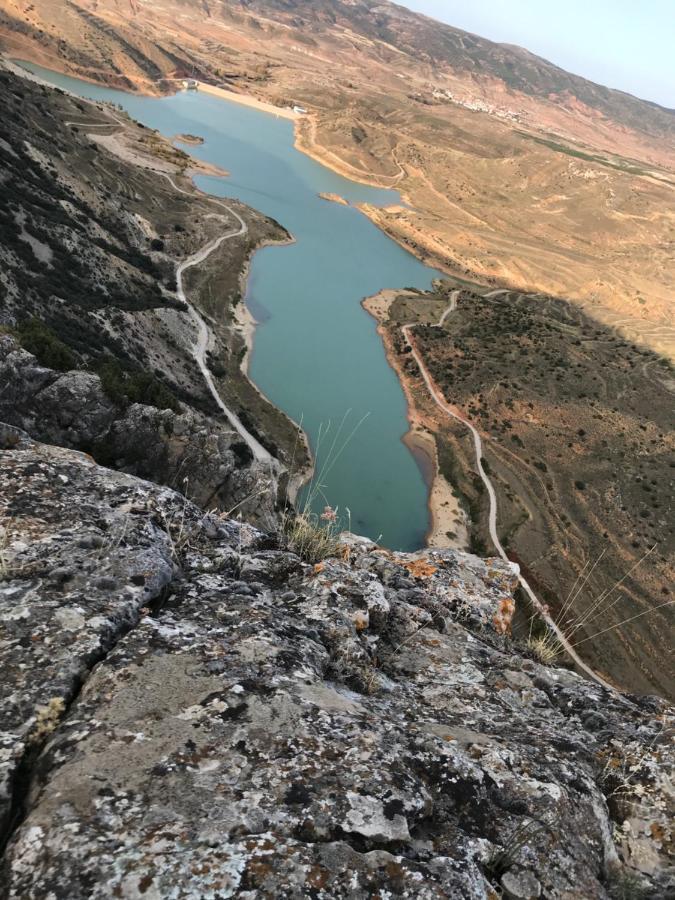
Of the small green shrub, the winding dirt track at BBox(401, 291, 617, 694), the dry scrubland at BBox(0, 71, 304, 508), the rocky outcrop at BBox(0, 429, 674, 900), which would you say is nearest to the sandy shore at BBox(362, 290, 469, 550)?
the winding dirt track at BBox(401, 291, 617, 694)

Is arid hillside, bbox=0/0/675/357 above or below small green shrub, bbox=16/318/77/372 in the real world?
above

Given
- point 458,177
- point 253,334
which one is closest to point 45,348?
point 253,334

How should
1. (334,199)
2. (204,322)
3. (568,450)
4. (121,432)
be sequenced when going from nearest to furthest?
(121,432) < (568,450) < (204,322) < (334,199)

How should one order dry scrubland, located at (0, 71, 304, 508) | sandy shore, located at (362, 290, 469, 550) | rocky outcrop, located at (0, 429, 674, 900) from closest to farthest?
rocky outcrop, located at (0, 429, 674, 900)
dry scrubland, located at (0, 71, 304, 508)
sandy shore, located at (362, 290, 469, 550)

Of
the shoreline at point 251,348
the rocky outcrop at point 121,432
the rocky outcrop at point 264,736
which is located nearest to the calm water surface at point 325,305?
the shoreline at point 251,348

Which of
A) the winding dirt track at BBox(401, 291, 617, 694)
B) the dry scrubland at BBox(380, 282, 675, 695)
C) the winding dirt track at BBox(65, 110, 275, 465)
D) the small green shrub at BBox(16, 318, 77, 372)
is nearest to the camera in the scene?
the small green shrub at BBox(16, 318, 77, 372)

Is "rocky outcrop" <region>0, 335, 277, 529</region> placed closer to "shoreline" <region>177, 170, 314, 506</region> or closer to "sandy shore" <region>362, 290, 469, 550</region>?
"shoreline" <region>177, 170, 314, 506</region>

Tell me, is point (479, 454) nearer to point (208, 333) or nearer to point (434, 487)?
point (434, 487)
